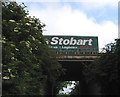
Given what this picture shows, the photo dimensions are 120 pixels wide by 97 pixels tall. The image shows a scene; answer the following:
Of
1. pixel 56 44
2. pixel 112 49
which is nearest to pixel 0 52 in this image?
pixel 112 49

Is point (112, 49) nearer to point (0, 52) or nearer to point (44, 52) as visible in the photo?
point (44, 52)

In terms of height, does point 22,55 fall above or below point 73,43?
below

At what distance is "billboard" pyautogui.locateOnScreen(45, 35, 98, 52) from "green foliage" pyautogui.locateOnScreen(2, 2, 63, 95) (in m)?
11.5

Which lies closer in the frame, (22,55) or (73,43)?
(22,55)

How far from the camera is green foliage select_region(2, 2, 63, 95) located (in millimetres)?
17547

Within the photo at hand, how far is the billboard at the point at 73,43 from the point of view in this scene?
35.6 m

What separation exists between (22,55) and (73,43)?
17.5 m

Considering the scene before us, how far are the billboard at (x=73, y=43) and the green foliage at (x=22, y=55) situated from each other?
37.9 feet

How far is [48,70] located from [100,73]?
7.93 metres

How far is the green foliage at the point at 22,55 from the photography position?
1755 centimetres

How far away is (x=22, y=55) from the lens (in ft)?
66.6

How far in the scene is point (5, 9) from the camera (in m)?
21.6

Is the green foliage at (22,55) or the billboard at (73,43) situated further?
the billboard at (73,43)

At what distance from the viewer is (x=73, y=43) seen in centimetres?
3612
